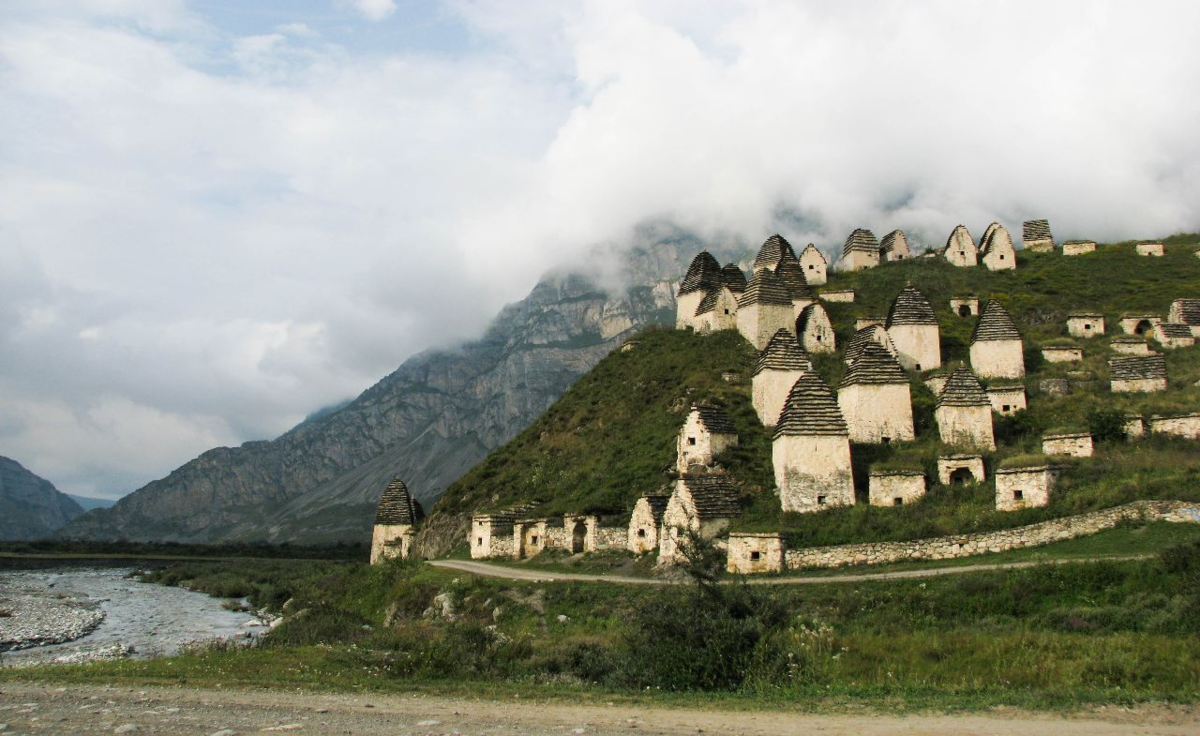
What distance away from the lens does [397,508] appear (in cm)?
5128

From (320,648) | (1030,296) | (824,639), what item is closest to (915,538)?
(824,639)

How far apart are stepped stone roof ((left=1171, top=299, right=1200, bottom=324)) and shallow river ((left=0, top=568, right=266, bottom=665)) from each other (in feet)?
161


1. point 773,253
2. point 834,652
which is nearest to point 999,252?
point 773,253

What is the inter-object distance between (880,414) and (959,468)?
558 cm

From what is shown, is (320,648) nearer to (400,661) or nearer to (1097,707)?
(400,661)

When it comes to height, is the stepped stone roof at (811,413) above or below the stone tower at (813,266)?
below

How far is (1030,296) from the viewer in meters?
54.7

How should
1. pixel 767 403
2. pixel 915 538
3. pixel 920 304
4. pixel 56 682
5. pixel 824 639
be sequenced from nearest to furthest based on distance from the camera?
pixel 56 682
pixel 824 639
pixel 915 538
pixel 767 403
pixel 920 304

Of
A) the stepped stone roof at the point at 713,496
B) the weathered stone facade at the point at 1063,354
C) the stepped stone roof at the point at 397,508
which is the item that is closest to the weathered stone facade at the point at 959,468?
the stepped stone roof at the point at 713,496

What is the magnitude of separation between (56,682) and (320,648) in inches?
→ 261

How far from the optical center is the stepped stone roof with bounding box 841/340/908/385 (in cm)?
3422

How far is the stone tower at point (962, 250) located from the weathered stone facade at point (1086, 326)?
19407 mm

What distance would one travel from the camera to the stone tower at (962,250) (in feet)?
217

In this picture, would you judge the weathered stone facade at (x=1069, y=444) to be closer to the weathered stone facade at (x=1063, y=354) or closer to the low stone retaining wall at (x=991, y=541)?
the low stone retaining wall at (x=991, y=541)
